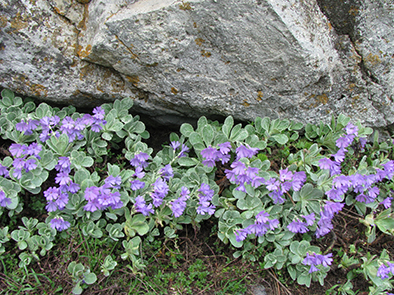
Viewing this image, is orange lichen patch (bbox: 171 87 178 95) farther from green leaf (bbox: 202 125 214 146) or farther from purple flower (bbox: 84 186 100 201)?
purple flower (bbox: 84 186 100 201)

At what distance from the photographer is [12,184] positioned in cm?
237

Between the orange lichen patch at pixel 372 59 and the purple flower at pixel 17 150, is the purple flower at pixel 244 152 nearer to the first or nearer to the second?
the orange lichen patch at pixel 372 59

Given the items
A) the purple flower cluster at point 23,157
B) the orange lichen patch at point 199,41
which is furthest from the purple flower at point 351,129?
the purple flower cluster at point 23,157

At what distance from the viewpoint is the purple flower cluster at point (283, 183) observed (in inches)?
93.7

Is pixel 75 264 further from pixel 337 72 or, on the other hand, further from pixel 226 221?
pixel 337 72

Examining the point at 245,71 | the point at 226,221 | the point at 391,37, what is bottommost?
the point at 226,221

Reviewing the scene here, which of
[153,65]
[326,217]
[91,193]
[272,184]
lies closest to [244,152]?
[272,184]

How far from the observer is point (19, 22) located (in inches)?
98.7

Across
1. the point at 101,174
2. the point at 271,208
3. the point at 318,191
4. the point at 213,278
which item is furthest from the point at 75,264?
the point at 318,191

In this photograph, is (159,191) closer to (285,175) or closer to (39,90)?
(285,175)

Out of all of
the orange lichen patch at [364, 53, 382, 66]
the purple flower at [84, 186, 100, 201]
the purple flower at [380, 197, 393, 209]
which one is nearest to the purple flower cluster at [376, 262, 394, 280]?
the purple flower at [380, 197, 393, 209]

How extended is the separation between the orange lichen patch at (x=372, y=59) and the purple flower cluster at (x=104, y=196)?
2.33 meters

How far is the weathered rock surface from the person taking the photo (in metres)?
2.45

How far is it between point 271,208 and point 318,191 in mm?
397
